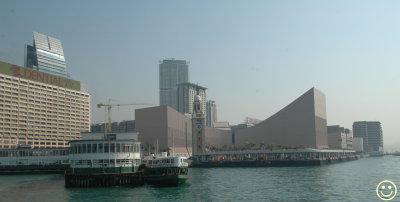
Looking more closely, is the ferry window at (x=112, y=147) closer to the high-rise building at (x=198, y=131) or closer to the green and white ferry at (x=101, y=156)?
the green and white ferry at (x=101, y=156)

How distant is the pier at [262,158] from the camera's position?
427ft

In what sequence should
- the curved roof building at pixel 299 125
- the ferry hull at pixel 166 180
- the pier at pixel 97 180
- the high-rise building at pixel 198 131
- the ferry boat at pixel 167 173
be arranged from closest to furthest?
the pier at pixel 97 180, the ferry hull at pixel 166 180, the ferry boat at pixel 167 173, the high-rise building at pixel 198 131, the curved roof building at pixel 299 125

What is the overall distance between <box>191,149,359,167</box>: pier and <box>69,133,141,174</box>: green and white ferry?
74.6 m

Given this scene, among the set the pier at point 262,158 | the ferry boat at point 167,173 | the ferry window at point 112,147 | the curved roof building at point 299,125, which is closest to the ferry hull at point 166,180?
the ferry boat at point 167,173

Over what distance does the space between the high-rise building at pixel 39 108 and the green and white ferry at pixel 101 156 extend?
338 feet

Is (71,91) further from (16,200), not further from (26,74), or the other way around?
(16,200)

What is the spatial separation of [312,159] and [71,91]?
109 meters

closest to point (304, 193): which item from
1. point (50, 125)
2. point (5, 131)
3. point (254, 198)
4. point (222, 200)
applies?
point (254, 198)

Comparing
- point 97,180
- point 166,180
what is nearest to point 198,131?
point 166,180

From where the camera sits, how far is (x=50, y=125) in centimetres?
17625

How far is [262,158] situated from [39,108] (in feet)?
302

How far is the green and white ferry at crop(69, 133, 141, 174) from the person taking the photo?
5750 cm

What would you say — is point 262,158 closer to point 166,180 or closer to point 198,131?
point 198,131

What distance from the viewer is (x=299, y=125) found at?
174m
